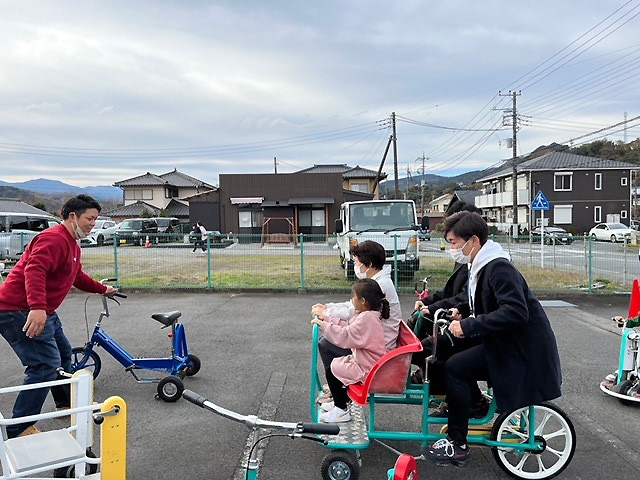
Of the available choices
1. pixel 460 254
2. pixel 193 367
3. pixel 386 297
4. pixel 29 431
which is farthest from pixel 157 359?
pixel 460 254

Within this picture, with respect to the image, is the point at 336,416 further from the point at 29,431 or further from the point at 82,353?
the point at 82,353

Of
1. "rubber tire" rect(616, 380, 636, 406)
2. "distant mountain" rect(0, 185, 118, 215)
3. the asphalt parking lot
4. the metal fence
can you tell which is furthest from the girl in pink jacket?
"distant mountain" rect(0, 185, 118, 215)

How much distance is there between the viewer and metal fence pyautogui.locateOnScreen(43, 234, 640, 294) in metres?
11.6

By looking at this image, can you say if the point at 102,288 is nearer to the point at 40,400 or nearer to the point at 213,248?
the point at 40,400

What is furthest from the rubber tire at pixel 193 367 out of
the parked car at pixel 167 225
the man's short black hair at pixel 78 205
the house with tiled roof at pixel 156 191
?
the house with tiled roof at pixel 156 191

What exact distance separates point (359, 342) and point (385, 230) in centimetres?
902

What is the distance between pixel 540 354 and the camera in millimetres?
3080

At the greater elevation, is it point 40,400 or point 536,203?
point 536,203

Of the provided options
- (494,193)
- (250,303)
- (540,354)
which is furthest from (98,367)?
(494,193)

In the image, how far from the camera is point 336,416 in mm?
3484

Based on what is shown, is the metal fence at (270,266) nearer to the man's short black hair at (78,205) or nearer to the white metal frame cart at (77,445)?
the man's short black hair at (78,205)

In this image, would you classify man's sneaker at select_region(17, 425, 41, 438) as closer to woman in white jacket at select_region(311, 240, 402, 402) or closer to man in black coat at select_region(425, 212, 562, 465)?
woman in white jacket at select_region(311, 240, 402, 402)

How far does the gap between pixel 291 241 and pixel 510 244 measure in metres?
6.59

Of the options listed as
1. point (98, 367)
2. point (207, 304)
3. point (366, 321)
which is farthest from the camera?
point (207, 304)
